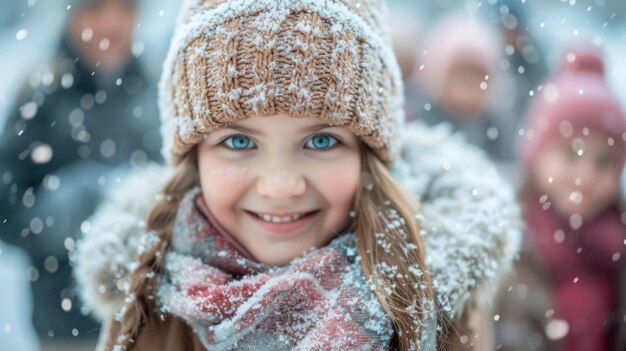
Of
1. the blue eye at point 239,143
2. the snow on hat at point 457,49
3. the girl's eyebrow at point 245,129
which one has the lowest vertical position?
the snow on hat at point 457,49

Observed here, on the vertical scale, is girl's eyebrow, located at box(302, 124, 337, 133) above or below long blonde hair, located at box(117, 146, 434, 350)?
above

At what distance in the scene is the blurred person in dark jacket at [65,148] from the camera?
56.9 inches

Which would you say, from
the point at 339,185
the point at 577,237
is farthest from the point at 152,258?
the point at 577,237

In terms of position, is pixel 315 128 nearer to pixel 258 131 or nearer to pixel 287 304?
pixel 258 131

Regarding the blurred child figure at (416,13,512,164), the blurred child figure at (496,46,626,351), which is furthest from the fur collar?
the blurred child figure at (416,13,512,164)

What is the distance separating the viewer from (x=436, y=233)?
1.06 m

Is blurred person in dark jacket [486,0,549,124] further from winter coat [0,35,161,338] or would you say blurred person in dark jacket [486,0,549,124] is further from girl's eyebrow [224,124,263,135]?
girl's eyebrow [224,124,263,135]

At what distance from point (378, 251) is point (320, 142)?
18 cm

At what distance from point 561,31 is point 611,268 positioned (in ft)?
2.46

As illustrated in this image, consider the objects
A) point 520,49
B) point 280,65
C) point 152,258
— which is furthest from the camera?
point 520,49

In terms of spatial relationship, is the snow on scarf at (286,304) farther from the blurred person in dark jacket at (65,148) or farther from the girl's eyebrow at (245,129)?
the blurred person in dark jacket at (65,148)

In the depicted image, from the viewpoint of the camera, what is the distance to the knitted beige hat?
0.89 m

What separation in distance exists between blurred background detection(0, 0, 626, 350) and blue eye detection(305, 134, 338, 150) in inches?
20.1

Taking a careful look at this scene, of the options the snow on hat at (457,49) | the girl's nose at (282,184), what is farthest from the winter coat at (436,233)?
the snow on hat at (457,49)
